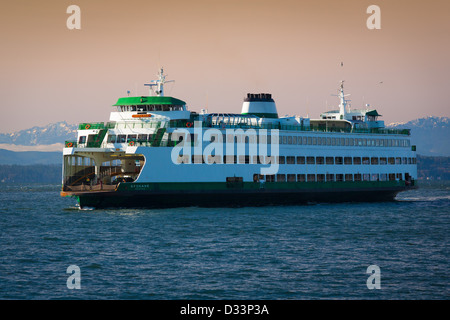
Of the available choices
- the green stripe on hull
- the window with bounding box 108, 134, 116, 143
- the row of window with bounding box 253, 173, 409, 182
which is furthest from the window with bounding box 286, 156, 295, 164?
the window with bounding box 108, 134, 116, 143

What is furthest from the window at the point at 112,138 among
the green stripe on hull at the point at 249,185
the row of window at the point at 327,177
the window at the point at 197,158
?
the row of window at the point at 327,177

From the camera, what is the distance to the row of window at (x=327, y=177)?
6292 centimetres

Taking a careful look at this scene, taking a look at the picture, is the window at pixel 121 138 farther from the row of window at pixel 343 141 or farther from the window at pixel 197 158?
the row of window at pixel 343 141

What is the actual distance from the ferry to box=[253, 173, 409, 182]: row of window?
3.8 inches

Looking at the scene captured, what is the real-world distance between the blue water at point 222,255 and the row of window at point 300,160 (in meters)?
5.90

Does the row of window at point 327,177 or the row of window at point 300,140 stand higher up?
the row of window at point 300,140

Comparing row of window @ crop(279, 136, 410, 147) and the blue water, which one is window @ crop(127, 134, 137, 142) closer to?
the blue water

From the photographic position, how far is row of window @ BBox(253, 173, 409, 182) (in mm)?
62925

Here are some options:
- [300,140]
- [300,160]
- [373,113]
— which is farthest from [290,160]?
[373,113]

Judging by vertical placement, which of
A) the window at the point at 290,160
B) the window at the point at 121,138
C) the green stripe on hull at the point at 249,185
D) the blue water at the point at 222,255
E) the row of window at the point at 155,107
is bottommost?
the blue water at the point at 222,255

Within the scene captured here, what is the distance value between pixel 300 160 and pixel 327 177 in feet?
14.2

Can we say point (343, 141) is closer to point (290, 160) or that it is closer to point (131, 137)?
point (290, 160)

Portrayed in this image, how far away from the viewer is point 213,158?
2308 inches

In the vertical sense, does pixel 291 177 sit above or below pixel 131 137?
below
